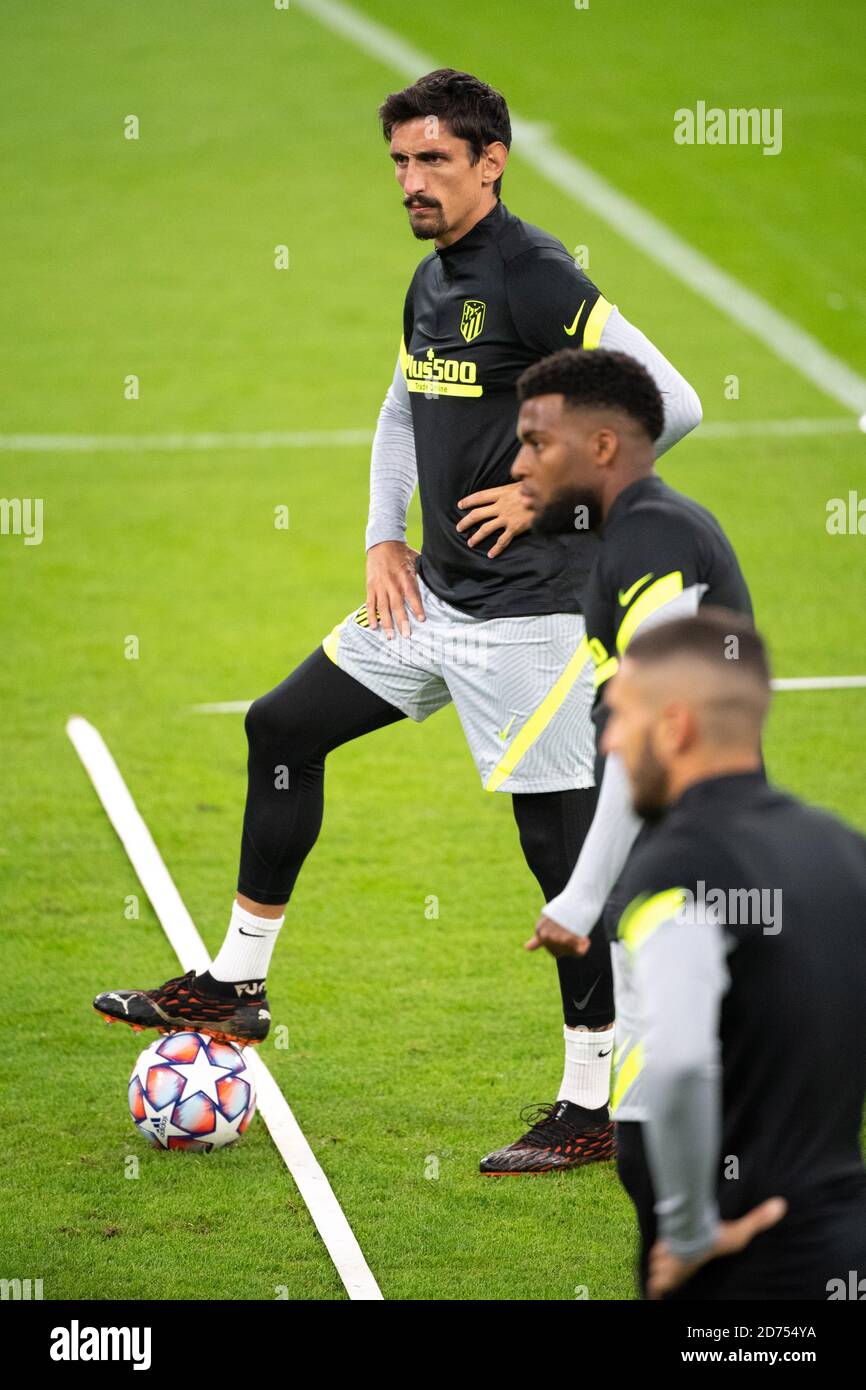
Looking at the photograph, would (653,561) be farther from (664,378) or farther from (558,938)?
(664,378)

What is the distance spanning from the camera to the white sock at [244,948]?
226 inches

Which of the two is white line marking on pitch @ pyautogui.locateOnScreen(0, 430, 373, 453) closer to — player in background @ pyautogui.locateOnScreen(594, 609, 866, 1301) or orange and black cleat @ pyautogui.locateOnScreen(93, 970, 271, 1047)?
orange and black cleat @ pyautogui.locateOnScreen(93, 970, 271, 1047)

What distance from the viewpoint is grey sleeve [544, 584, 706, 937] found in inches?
152

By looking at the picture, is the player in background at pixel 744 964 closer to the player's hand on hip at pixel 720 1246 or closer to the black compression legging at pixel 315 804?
the player's hand on hip at pixel 720 1246

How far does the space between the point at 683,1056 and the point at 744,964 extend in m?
0.27

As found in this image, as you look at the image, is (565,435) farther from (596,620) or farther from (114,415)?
(114,415)

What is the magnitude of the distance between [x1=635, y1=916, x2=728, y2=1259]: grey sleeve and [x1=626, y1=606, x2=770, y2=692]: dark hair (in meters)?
0.44

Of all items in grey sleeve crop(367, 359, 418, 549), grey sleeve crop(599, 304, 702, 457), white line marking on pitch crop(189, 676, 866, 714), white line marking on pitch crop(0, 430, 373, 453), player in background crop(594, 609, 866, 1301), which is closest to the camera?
player in background crop(594, 609, 866, 1301)

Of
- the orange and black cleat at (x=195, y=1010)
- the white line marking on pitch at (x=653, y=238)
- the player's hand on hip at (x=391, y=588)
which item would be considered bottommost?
the orange and black cleat at (x=195, y=1010)

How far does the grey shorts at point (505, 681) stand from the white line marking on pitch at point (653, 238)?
451 inches

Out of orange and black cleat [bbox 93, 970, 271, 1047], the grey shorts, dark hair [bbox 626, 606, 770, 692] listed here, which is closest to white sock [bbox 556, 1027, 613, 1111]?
the grey shorts

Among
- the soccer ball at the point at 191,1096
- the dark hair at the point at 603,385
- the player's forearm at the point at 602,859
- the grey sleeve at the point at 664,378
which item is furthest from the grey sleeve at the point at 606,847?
the soccer ball at the point at 191,1096

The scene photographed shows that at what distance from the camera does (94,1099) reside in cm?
596
